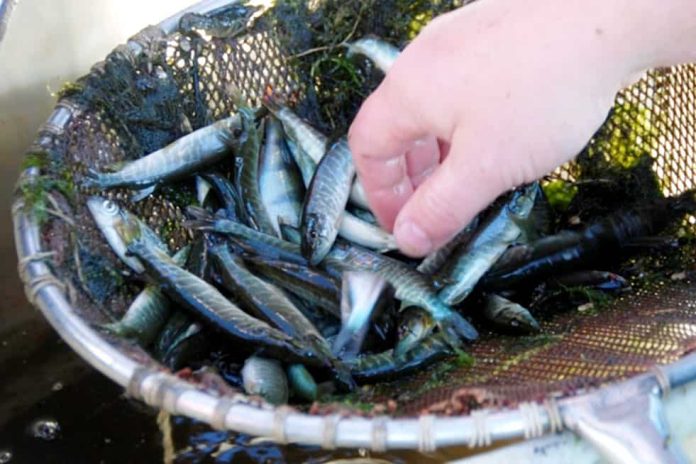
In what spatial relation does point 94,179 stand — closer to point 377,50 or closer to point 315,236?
point 315,236

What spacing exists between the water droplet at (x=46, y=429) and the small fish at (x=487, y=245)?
1.22 meters

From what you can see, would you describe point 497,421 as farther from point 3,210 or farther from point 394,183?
point 3,210

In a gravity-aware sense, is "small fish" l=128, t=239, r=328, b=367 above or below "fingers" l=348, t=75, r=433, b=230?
below

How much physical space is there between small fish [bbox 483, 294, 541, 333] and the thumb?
0.62 meters

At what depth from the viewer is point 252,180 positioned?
2494mm

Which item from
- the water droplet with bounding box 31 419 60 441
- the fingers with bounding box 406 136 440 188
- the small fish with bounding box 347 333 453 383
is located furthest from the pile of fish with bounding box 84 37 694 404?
the water droplet with bounding box 31 419 60 441

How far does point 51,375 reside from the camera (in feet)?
8.57

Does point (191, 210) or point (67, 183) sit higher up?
point (67, 183)

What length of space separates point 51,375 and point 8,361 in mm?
157

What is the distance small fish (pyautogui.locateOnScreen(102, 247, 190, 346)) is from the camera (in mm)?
1943

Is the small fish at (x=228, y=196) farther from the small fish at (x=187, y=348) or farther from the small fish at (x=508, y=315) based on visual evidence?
the small fish at (x=508, y=315)

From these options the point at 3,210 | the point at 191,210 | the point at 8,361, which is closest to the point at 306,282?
the point at 191,210

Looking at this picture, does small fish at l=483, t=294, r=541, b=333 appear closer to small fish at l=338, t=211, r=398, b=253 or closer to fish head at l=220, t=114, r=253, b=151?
small fish at l=338, t=211, r=398, b=253

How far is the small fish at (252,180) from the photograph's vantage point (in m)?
2.49
